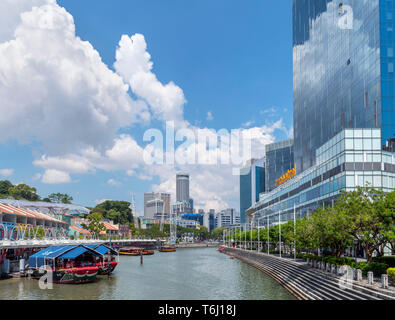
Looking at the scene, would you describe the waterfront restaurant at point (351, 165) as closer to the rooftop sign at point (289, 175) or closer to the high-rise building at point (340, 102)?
the high-rise building at point (340, 102)

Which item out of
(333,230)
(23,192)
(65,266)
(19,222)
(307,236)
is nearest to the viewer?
(333,230)

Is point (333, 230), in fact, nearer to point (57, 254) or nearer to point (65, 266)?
point (65, 266)

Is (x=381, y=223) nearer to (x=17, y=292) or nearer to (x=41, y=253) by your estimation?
(x=17, y=292)

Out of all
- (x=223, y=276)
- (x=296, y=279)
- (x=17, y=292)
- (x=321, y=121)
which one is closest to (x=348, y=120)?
(x=321, y=121)

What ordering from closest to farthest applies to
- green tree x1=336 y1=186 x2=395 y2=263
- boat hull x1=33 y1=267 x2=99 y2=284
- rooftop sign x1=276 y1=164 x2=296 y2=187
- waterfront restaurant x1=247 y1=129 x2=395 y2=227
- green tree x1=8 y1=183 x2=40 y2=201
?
green tree x1=336 y1=186 x2=395 y2=263 → boat hull x1=33 y1=267 x2=99 y2=284 → waterfront restaurant x1=247 y1=129 x2=395 y2=227 → rooftop sign x1=276 y1=164 x2=296 y2=187 → green tree x1=8 y1=183 x2=40 y2=201

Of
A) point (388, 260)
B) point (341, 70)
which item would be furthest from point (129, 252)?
point (388, 260)

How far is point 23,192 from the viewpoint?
174500mm

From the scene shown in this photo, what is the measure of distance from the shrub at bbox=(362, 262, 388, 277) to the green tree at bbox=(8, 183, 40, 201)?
16385 centimetres

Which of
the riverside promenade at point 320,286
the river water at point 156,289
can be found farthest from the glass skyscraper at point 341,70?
the river water at point 156,289

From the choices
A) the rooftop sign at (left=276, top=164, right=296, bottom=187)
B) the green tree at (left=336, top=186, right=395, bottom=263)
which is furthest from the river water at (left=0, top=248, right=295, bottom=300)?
the rooftop sign at (left=276, top=164, right=296, bottom=187)

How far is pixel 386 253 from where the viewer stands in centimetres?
6081

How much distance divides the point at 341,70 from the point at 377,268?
86.2 m

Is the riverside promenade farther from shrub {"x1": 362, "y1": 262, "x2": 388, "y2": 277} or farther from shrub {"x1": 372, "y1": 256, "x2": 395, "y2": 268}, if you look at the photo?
shrub {"x1": 372, "y1": 256, "x2": 395, "y2": 268}

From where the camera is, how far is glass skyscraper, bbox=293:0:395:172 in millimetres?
86625
